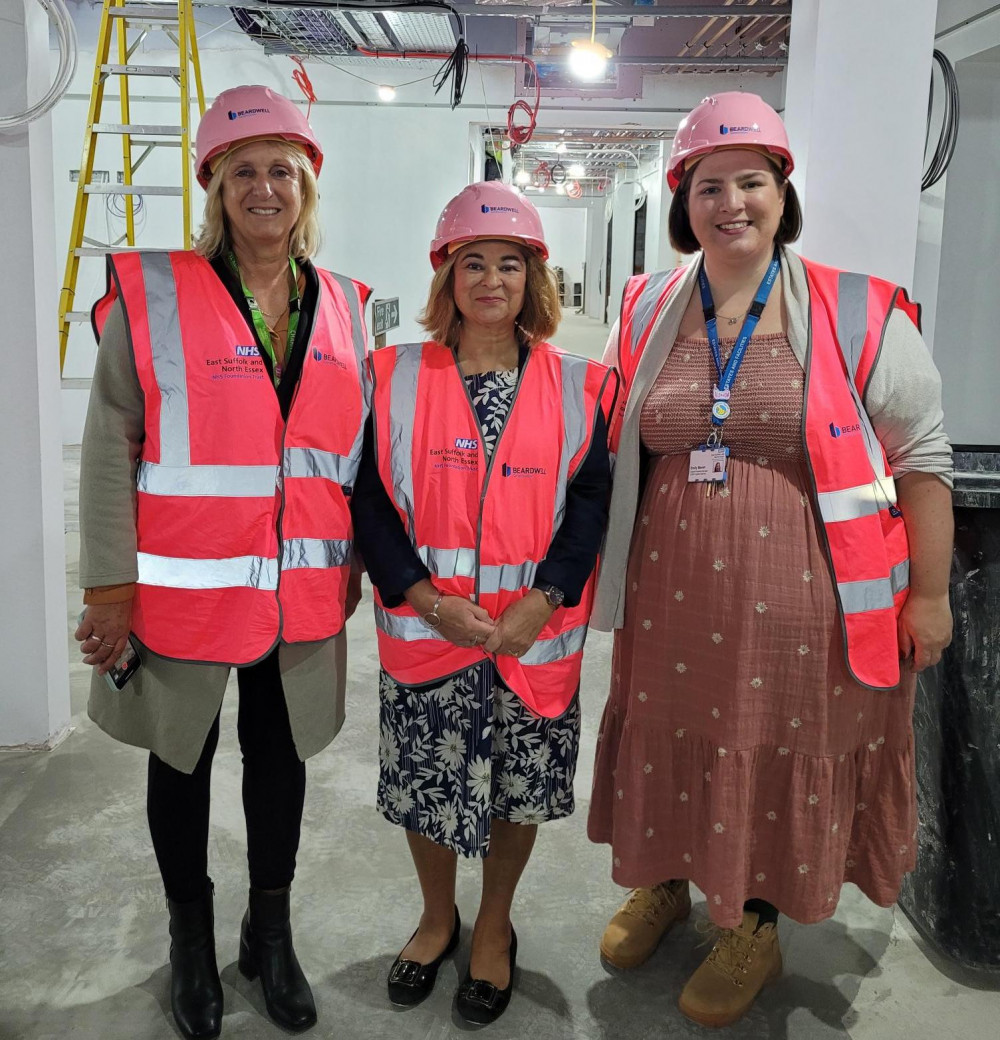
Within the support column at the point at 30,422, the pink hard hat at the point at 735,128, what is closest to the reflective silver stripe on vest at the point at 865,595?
the pink hard hat at the point at 735,128

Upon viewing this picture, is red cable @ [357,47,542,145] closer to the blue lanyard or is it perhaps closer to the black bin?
the blue lanyard

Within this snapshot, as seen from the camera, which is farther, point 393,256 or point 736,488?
point 393,256

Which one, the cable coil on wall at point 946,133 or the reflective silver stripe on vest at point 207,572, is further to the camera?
the cable coil on wall at point 946,133

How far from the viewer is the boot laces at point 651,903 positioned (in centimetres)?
209

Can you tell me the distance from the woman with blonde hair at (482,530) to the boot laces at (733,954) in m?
0.46

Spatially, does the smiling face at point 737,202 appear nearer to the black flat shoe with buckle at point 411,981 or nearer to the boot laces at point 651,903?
the boot laces at point 651,903

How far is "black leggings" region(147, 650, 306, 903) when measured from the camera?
174 cm

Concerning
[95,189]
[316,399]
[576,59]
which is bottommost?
[316,399]

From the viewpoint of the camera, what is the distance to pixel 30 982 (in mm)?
1940

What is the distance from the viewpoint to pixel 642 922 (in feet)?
6.83

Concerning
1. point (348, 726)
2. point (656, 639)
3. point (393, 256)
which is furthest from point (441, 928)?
point (393, 256)

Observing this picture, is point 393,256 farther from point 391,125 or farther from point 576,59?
point 576,59

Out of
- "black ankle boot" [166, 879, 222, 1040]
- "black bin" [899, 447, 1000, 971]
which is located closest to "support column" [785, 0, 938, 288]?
"black bin" [899, 447, 1000, 971]

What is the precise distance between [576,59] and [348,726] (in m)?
3.87
